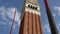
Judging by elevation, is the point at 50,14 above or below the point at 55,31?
above

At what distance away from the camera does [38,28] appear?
33750 millimetres

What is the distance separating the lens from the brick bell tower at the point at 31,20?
32.3 metres

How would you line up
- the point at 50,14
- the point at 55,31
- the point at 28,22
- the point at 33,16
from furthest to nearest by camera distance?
the point at 33,16, the point at 28,22, the point at 50,14, the point at 55,31

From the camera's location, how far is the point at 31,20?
114 ft

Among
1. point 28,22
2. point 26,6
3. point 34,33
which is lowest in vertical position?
point 34,33

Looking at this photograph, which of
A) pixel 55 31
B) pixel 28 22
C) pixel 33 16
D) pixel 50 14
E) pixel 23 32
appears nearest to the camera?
pixel 55 31

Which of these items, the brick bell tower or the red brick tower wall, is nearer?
the red brick tower wall

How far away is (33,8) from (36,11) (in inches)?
53.5

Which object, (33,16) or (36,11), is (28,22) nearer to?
(33,16)

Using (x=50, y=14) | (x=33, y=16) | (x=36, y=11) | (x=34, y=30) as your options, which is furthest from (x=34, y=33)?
(x=50, y=14)

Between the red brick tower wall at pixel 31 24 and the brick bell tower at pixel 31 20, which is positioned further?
the brick bell tower at pixel 31 20

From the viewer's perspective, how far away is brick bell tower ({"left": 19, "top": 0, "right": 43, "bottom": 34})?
3234 centimetres

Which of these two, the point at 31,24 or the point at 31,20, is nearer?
the point at 31,24

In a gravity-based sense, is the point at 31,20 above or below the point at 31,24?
above
